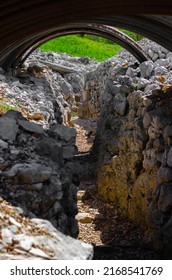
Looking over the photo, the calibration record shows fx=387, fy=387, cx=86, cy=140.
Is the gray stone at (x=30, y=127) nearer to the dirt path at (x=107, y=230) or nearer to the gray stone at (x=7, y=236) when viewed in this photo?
the gray stone at (x=7, y=236)

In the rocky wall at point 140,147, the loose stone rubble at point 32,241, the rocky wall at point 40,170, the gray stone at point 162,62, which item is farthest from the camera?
the gray stone at point 162,62

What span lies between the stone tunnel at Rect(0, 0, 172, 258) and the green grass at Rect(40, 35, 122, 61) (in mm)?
15508

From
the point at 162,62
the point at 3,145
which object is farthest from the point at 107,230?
the point at 162,62

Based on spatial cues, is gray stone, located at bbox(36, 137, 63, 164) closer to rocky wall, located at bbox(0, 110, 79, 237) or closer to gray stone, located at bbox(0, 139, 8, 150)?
rocky wall, located at bbox(0, 110, 79, 237)

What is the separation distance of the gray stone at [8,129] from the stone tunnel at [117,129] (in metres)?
0.02

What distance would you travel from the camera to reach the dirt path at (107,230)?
318 inches

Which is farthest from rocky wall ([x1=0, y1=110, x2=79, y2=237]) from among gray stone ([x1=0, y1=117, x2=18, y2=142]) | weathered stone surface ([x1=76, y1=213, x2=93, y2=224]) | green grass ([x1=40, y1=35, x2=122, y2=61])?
green grass ([x1=40, y1=35, x2=122, y2=61])

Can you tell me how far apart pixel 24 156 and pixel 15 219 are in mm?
1464

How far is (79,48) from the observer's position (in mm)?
29609

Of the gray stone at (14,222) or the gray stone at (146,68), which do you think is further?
the gray stone at (146,68)

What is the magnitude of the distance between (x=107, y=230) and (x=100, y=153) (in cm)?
Answer: 316

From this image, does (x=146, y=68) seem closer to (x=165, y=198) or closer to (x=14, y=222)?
(x=165, y=198)

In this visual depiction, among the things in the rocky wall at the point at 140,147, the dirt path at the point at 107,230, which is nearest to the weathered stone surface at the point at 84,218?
the dirt path at the point at 107,230
